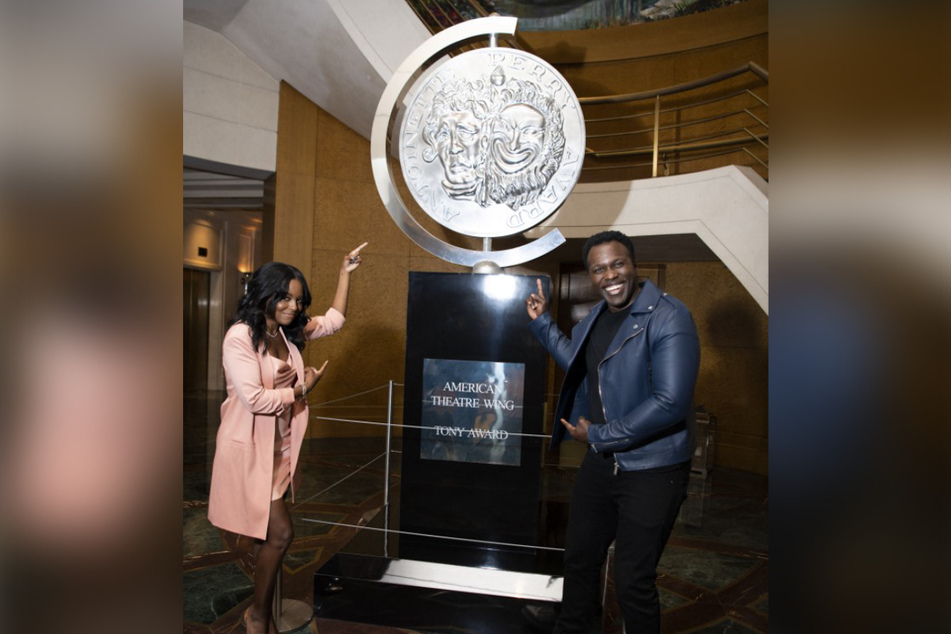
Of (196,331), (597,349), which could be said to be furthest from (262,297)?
(196,331)

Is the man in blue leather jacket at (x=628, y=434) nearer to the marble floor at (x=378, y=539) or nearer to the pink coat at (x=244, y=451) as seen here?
the marble floor at (x=378, y=539)

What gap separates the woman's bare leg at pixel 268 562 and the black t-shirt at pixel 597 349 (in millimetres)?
1317

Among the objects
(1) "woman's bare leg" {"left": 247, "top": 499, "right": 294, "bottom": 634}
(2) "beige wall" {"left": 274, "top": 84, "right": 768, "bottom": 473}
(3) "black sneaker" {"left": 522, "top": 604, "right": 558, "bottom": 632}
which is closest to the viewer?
(1) "woman's bare leg" {"left": 247, "top": 499, "right": 294, "bottom": 634}

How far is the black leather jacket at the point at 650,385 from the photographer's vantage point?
2.08 metres

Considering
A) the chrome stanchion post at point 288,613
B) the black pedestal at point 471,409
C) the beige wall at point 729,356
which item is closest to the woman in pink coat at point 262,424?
the chrome stanchion post at point 288,613

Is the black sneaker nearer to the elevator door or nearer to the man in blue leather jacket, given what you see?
the man in blue leather jacket

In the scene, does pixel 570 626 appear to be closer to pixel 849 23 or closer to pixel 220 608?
pixel 220 608

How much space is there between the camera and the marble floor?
110 inches

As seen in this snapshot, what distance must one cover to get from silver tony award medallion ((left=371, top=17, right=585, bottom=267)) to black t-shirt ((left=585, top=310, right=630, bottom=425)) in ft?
3.19

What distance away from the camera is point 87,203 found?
0.66ft

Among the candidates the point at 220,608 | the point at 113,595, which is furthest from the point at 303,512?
the point at 113,595

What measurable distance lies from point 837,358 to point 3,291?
0.90 ft

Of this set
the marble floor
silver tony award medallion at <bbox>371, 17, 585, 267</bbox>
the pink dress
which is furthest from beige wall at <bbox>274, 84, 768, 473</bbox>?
the pink dress

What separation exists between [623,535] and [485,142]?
219 cm
